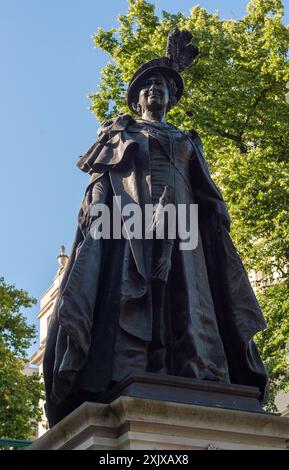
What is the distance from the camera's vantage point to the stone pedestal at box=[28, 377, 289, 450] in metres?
5.37

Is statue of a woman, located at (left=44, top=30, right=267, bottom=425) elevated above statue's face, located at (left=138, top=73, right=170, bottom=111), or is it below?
below

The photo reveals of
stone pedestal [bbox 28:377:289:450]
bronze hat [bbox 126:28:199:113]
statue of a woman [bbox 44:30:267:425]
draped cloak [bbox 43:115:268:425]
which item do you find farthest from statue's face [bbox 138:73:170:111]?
stone pedestal [bbox 28:377:289:450]

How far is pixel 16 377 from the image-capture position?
2334 centimetres

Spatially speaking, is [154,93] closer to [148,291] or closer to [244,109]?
[148,291]

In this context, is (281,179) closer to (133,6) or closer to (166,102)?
(133,6)

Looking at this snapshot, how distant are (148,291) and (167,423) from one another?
1.19 m

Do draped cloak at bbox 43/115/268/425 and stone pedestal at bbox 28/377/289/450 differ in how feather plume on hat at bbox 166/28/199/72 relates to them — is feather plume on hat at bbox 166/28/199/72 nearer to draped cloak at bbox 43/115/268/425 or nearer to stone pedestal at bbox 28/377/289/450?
draped cloak at bbox 43/115/268/425

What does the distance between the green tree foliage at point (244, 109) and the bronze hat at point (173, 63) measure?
10.1 metres

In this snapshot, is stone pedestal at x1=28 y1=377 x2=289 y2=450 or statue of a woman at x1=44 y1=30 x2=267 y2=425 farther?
statue of a woman at x1=44 y1=30 x2=267 y2=425

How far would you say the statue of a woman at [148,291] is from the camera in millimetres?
6125

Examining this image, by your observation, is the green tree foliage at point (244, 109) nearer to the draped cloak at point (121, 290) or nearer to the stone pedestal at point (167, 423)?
the draped cloak at point (121, 290)

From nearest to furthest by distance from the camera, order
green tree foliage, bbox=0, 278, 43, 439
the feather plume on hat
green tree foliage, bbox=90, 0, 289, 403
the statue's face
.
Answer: the statue's face, the feather plume on hat, green tree foliage, bbox=90, 0, 289, 403, green tree foliage, bbox=0, 278, 43, 439

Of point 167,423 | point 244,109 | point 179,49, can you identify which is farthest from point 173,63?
point 244,109

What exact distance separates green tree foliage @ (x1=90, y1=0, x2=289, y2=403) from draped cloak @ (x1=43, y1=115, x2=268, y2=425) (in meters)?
11.0
